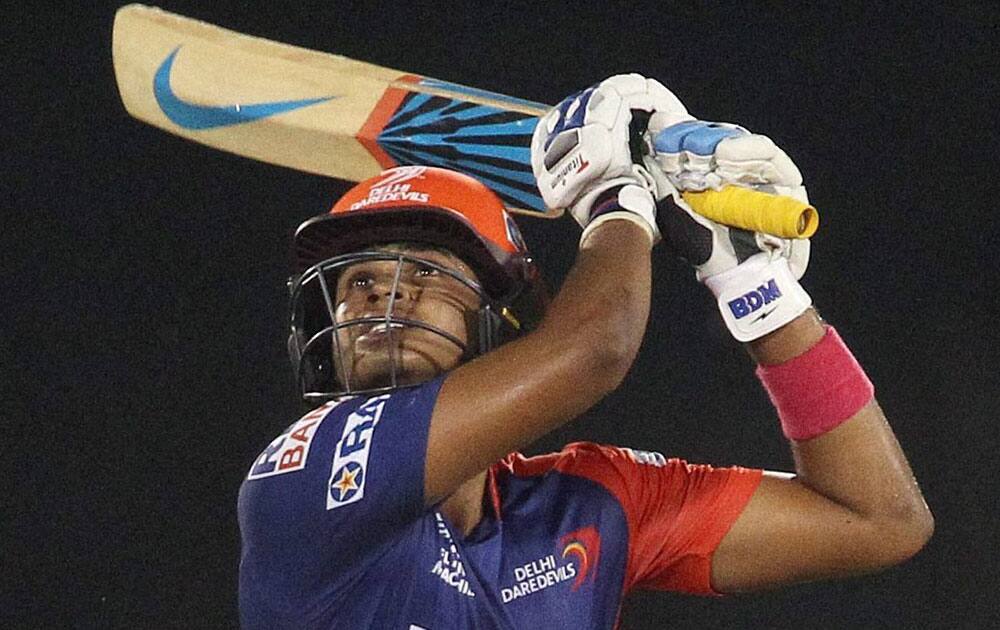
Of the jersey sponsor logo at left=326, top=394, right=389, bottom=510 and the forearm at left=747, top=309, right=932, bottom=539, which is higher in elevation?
the jersey sponsor logo at left=326, top=394, right=389, bottom=510

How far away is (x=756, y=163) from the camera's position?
1.39m

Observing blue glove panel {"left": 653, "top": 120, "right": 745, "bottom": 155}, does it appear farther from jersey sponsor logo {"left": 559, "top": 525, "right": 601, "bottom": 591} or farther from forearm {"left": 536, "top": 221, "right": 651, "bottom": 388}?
jersey sponsor logo {"left": 559, "top": 525, "right": 601, "bottom": 591}

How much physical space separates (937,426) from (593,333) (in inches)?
55.2

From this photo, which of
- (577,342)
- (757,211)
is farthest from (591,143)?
(577,342)

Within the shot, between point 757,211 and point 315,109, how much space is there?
0.77 m

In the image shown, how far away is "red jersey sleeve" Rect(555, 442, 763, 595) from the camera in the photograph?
4.99 ft

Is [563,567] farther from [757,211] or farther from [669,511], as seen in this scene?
[757,211]

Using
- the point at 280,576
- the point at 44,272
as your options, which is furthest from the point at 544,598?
the point at 44,272

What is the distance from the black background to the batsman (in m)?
0.90

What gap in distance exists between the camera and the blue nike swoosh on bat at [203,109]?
1944mm

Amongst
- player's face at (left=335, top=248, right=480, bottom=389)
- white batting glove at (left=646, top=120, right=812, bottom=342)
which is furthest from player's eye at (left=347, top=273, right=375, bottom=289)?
white batting glove at (left=646, top=120, right=812, bottom=342)

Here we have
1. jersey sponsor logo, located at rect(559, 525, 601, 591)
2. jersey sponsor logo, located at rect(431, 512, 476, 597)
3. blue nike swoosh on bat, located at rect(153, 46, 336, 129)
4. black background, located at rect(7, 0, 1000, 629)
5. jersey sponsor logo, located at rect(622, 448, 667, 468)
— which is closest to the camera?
jersey sponsor logo, located at rect(431, 512, 476, 597)

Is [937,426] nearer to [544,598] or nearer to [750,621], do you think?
[750,621]

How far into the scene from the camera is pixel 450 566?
4.40 feet
